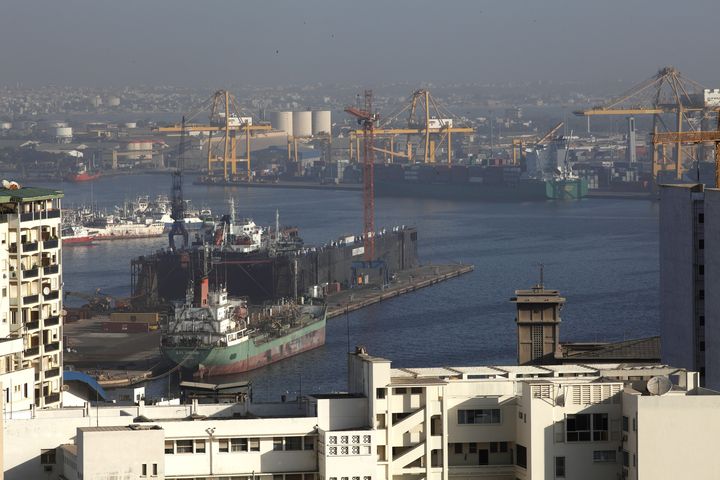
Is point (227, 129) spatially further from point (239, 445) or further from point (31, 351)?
point (239, 445)

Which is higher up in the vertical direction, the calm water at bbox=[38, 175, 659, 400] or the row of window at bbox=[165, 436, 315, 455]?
the row of window at bbox=[165, 436, 315, 455]

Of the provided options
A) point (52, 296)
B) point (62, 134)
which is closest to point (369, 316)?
point (52, 296)

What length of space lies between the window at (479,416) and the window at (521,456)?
0.20m

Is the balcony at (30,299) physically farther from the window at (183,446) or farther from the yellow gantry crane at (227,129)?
the yellow gantry crane at (227,129)

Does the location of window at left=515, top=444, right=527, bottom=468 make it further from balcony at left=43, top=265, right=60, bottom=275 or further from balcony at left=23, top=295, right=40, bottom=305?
balcony at left=43, top=265, right=60, bottom=275

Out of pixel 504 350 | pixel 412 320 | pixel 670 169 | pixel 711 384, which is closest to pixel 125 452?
pixel 711 384

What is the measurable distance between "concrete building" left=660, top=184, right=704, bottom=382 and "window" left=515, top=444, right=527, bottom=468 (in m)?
6.01

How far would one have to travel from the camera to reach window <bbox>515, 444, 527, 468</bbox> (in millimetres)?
10148

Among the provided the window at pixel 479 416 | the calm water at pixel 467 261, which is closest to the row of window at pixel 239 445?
the window at pixel 479 416

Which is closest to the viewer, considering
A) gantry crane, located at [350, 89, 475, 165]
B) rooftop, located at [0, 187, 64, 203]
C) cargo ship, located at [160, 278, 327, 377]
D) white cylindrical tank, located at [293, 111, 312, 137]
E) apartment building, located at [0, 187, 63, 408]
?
rooftop, located at [0, 187, 64, 203]

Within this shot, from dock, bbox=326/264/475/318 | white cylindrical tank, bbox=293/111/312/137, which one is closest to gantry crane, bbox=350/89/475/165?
white cylindrical tank, bbox=293/111/312/137

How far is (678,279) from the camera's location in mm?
16828

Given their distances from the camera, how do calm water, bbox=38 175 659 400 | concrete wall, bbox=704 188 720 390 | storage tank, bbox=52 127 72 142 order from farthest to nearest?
1. storage tank, bbox=52 127 72 142
2. calm water, bbox=38 175 659 400
3. concrete wall, bbox=704 188 720 390

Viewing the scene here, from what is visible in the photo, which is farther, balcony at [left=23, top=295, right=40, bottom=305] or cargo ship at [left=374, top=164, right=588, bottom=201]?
cargo ship at [left=374, top=164, right=588, bottom=201]
